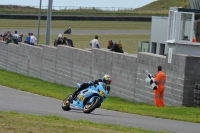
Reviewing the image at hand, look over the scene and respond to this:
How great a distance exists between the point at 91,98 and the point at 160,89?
4.97m

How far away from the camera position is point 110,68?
27.9 m

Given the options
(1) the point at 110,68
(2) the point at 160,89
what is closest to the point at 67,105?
(2) the point at 160,89

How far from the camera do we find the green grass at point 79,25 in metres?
70.6

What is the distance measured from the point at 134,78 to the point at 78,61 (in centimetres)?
591

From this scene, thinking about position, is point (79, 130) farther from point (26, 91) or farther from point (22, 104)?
point (26, 91)

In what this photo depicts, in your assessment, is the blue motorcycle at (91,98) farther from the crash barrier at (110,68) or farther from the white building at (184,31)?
the white building at (184,31)

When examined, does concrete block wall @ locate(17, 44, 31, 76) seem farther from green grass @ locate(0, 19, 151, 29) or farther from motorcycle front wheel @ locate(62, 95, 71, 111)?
green grass @ locate(0, 19, 151, 29)

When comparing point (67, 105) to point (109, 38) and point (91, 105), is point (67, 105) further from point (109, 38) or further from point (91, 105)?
point (109, 38)

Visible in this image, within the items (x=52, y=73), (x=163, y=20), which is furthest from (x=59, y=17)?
(x=52, y=73)

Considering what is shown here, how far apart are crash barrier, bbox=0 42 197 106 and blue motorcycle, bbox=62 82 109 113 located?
5213 millimetres

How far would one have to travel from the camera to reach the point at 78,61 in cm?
3111

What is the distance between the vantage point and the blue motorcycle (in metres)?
17.3

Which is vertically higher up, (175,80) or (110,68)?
(175,80)

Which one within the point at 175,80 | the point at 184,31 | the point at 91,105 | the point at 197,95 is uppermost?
the point at 184,31
